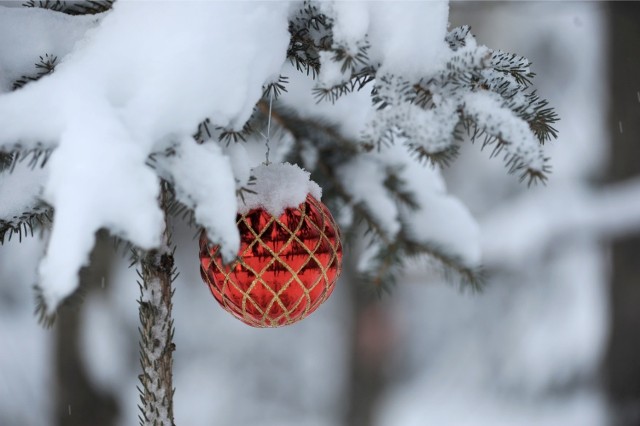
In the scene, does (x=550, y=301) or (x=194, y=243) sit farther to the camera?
(x=550, y=301)

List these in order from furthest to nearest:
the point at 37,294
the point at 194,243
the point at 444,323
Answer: the point at 444,323 < the point at 194,243 < the point at 37,294

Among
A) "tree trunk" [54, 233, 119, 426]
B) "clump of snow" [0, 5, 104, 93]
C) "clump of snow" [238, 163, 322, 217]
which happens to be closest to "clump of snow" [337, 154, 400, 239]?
"clump of snow" [238, 163, 322, 217]

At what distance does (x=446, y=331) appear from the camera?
6180mm

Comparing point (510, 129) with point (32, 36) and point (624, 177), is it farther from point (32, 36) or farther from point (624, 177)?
point (624, 177)

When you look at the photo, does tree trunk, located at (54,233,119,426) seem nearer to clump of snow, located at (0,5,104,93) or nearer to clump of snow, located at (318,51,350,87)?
clump of snow, located at (0,5,104,93)

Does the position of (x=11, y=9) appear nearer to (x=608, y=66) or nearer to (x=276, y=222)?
(x=276, y=222)

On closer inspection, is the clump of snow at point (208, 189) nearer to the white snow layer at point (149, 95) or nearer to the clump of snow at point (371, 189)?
the white snow layer at point (149, 95)

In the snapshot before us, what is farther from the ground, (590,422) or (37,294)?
(37,294)

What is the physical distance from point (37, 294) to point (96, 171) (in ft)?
0.48

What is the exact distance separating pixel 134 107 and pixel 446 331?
5.75 meters

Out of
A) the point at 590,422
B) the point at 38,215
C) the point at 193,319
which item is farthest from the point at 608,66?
the point at 193,319

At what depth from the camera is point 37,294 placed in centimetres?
69

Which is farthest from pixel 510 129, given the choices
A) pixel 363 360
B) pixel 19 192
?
pixel 363 360

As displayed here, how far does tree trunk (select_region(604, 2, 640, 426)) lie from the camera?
3209 mm
